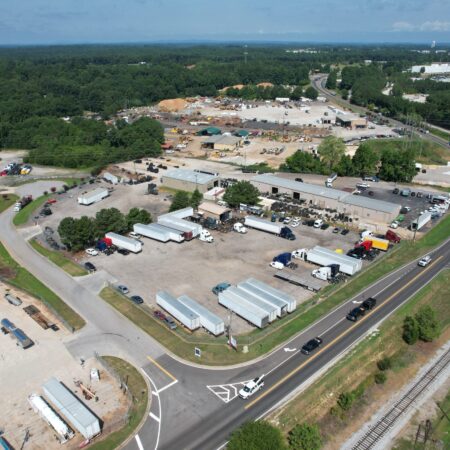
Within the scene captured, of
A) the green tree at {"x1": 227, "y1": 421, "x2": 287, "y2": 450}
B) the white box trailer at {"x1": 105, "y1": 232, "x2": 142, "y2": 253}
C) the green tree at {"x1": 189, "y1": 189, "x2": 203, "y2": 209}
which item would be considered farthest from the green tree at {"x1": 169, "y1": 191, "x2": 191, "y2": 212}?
the green tree at {"x1": 227, "y1": 421, "x2": 287, "y2": 450}

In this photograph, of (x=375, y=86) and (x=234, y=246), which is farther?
(x=375, y=86)

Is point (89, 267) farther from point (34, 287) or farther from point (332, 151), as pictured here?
point (332, 151)

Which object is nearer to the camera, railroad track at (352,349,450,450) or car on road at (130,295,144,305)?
railroad track at (352,349,450,450)

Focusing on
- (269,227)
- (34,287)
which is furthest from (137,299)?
(269,227)

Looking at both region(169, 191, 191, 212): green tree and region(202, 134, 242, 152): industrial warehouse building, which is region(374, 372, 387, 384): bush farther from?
region(202, 134, 242, 152): industrial warehouse building

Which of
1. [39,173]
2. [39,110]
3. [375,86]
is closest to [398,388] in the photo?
[39,173]

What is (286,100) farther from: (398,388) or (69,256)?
(398,388)

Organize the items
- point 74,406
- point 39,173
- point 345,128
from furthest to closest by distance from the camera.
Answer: point 345,128
point 39,173
point 74,406
